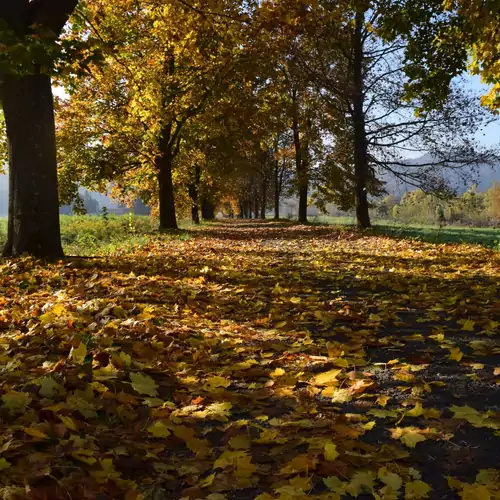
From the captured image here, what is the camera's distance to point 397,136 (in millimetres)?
16625

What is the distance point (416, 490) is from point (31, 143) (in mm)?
7439

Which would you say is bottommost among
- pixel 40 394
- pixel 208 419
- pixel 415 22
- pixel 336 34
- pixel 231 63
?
pixel 208 419

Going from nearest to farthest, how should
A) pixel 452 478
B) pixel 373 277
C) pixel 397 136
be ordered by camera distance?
pixel 452 478
pixel 373 277
pixel 397 136

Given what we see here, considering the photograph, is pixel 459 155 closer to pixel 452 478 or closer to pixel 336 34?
pixel 336 34

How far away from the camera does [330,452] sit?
83.3 inches

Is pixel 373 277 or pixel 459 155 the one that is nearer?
pixel 373 277

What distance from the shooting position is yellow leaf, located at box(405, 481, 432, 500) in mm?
1856

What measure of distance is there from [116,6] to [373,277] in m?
13.0

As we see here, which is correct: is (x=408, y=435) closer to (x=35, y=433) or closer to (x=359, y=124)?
(x=35, y=433)

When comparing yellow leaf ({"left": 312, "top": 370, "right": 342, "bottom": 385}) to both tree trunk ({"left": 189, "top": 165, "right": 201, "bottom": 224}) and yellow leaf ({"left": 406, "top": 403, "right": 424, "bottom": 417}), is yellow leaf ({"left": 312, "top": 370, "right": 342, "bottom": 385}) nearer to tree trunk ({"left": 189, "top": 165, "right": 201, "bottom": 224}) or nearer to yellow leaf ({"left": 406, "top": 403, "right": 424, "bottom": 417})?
yellow leaf ({"left": 406, "top": 403, "right": 424, "bottom": 417})

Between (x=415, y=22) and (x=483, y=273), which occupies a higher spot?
(x=415, y=22)

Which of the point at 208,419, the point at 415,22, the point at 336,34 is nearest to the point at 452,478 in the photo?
the point at 208,419

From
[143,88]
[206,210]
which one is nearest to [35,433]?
[143,88]

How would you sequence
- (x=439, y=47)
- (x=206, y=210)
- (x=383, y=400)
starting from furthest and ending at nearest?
(x=206, y=210)
(x=439, y=47)
(x=383, y=400)
